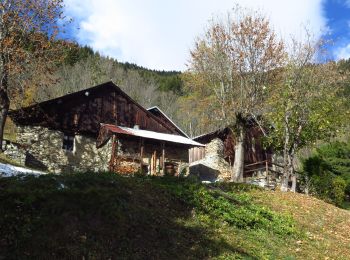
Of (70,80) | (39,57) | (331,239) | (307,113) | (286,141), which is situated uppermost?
(70,80)

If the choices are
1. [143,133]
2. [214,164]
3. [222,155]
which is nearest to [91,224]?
[143,133]

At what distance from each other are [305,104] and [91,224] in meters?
18.4

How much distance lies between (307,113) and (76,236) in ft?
63.2

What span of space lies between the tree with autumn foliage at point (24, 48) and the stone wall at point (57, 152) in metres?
4.14

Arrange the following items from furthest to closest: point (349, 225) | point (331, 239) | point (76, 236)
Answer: point (349, 225) → point (331, 239) → point (76, 236)

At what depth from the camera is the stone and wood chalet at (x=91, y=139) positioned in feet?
97.7

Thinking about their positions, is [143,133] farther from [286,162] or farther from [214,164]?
[286,162]

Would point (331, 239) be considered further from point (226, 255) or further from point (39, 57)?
point (39, 57)

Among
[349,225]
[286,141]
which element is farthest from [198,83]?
[349,225]

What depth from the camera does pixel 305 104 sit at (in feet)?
81.6

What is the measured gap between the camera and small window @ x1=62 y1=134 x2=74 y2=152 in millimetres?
30998

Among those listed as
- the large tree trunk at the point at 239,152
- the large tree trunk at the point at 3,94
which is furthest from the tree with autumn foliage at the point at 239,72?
the large tree trunk at the point at 3,94

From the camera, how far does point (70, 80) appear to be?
203ft

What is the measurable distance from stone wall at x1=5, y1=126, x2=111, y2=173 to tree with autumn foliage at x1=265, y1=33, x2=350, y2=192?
1237 centimetres
